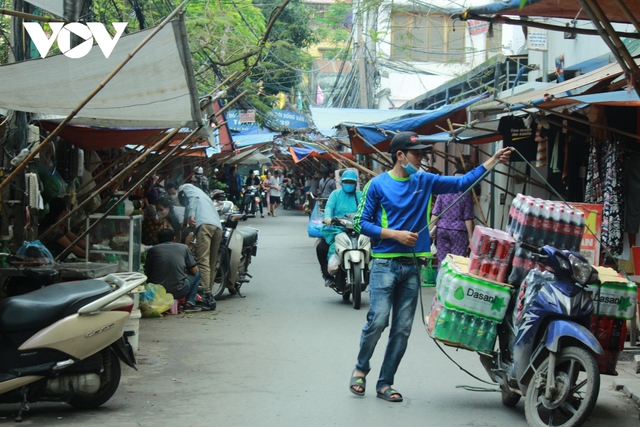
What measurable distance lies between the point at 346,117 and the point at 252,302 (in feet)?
21.3

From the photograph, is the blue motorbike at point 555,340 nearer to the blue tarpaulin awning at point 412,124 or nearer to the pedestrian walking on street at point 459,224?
the pedestrian walking on street at point 459,224

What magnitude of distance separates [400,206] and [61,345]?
2.63 metres

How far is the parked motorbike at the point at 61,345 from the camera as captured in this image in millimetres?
5086

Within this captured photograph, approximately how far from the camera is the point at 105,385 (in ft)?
17.9

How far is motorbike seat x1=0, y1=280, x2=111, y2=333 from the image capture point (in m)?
5.11

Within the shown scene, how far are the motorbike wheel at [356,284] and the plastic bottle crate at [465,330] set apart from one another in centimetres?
486

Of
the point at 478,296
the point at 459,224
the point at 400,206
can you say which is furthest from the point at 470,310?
the point at 459,224

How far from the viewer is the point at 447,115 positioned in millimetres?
11898

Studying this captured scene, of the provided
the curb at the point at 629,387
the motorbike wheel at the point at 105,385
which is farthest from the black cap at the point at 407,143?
the motorbike wheel at the point at 105,385

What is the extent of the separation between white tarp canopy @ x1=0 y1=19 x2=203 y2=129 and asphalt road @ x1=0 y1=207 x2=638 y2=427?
2259 mm

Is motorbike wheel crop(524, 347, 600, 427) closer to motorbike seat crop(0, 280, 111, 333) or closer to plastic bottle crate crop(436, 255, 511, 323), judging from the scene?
plastic bottle crate crop(436, 255, 511, 323)

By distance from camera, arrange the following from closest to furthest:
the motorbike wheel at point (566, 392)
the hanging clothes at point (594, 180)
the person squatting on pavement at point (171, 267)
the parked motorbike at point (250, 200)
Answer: the motorbike wheel at point (566, 392), the hanging clothes at point (594, 180), the person squatting on pavement at point (171, 267), the parked motorbike at point (250, 200)

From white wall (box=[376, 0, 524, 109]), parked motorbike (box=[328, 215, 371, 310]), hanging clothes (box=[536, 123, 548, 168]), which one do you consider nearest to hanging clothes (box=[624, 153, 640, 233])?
hanging clothes (box=[536, 123, 548, 168])

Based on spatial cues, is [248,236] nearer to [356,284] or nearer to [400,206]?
[356,284]
